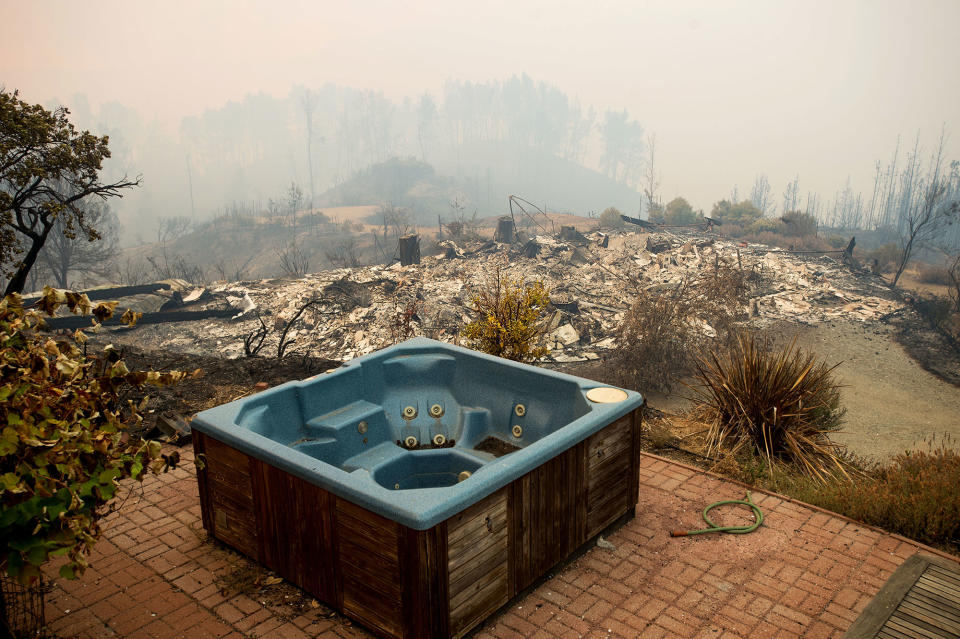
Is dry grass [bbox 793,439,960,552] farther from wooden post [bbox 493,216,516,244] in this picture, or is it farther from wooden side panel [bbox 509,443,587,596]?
wooden post [bbox 493,216,516,244]

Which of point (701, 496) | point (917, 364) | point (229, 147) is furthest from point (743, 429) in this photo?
point (229, 147)

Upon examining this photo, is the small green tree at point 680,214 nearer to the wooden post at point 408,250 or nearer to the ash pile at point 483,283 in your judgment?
the ash pile at point 483,283

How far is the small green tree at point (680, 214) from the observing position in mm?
32906

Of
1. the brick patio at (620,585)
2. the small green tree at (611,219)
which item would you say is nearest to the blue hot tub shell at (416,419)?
the brick patio at (620,585)

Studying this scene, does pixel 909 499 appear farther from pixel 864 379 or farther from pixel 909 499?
pixel 864 379

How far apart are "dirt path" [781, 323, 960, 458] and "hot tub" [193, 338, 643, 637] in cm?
654

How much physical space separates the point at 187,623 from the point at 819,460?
4.88 metres

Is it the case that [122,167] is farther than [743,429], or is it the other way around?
[122,167]

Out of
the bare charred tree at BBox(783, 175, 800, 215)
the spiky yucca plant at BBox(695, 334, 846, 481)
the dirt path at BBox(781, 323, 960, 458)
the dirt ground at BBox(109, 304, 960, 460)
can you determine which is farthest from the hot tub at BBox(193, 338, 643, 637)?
the bare charred tree at BBox(783, 175, 800, 215)

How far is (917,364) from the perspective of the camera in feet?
50.9

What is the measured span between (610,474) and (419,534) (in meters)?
1.77

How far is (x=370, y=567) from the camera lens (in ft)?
11.1

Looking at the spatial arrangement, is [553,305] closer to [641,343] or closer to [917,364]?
[641,343]

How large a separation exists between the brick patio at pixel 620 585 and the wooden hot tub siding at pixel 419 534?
0.55 feet
